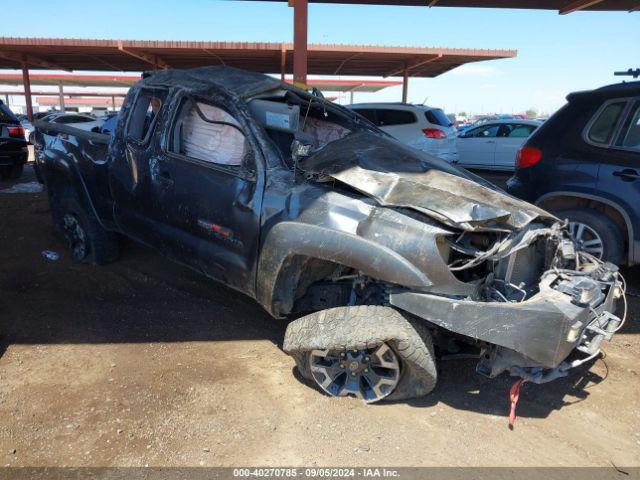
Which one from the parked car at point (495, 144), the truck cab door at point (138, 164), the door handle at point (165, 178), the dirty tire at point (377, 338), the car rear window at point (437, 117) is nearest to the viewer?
the dirty tire at point (377, 338)

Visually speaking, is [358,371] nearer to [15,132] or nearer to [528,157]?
[528,157]

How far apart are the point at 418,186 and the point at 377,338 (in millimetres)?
976

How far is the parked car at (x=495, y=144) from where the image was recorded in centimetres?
1284

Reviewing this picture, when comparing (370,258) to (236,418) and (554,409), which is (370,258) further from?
(554,409)

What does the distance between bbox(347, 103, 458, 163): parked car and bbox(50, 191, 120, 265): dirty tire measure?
6836 millimetres

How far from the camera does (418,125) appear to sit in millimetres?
10477

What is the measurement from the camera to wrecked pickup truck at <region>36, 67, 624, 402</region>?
2.67 metres

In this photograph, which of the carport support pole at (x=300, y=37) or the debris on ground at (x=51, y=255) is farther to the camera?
the carport support pole at (x=300, y=37)

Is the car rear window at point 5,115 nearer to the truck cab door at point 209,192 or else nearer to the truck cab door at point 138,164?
the truck cab door at point 138,164

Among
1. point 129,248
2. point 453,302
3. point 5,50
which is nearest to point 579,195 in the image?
point 453,302

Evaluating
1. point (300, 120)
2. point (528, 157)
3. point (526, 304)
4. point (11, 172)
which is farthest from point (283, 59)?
point (526, 304)

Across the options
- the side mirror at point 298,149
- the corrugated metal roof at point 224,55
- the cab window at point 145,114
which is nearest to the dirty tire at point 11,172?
the corrugated metal roof at point 224,55

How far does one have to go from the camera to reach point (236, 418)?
2.91 meters

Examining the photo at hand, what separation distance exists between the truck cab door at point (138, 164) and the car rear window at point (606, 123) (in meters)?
3.94
